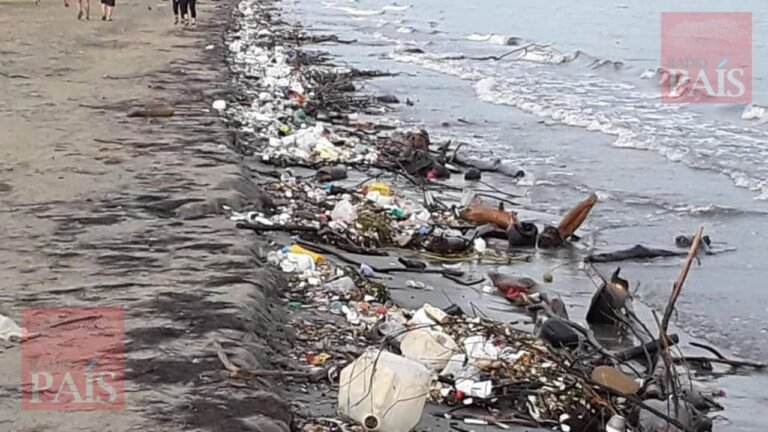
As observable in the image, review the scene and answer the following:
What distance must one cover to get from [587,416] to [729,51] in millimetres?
22656

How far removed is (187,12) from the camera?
1063 inches

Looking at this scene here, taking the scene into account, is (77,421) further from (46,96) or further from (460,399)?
(46,96)

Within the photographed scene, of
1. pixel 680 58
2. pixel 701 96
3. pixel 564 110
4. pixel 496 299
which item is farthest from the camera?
pixel 680 58

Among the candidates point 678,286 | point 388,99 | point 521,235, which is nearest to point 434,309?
point 678,286

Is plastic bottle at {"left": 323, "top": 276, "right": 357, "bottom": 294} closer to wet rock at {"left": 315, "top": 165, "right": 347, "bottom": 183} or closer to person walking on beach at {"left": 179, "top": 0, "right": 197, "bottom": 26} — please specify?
wet rock at {"left": 315, "top": 165, "right": 347, "bottom": 183}

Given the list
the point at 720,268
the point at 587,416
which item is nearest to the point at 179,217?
the point at 587,416

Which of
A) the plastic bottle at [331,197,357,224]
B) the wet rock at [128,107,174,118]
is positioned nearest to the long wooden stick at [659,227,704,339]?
the plastic bottle at [331,197,357,224]

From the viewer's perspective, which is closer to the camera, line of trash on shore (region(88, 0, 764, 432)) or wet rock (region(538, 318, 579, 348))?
line of trash on shore (region(88, 0, 764, 432))

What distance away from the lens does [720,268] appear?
28.3ft

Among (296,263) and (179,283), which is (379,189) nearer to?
(296,263)

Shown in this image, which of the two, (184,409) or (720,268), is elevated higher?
(184,409)

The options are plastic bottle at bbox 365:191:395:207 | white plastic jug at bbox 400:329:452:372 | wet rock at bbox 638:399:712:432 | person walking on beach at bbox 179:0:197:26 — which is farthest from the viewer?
person walking on beach at bbox 179:0:197:26

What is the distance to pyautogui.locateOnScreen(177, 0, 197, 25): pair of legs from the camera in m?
26.5

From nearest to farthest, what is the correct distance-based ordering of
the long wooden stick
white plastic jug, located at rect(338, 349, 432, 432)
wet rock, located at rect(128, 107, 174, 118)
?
the long wooden stick, white plastic jug, located at rect(338, 349, 432, 432), wet rock, located at rect(128, 107, 174, 118)
